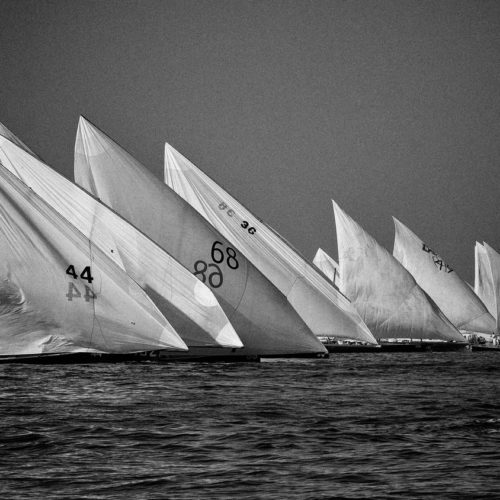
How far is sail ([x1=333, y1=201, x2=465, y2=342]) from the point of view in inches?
3447

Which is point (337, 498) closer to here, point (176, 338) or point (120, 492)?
point (120, 492)

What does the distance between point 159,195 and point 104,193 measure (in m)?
2.85

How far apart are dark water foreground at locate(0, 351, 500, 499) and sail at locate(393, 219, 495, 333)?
53.2 metres

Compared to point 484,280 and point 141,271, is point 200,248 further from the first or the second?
point 484,280

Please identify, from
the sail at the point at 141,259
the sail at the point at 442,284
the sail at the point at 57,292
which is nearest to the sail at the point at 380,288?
the sail at the point at 442,284

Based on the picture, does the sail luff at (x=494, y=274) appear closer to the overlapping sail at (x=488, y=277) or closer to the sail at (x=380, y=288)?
the overlapping sail at (x=488, y=277)

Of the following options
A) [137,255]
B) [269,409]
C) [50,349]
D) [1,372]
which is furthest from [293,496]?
[137,255]

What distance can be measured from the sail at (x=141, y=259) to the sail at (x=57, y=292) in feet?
21.2

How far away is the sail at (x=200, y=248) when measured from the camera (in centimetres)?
5347

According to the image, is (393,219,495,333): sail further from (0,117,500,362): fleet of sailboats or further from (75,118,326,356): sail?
(75,118,326,356): sail

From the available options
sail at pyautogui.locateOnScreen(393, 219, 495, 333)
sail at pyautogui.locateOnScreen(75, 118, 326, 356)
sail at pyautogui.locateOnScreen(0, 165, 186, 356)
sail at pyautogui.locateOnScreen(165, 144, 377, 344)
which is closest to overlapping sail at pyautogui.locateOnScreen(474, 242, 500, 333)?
sail at pyautogui.locateOnScreen(393, 219, 495, 333)

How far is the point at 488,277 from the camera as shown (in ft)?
373

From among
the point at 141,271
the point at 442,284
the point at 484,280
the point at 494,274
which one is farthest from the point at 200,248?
the point at 494,274

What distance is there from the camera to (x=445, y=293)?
97.2 metres
